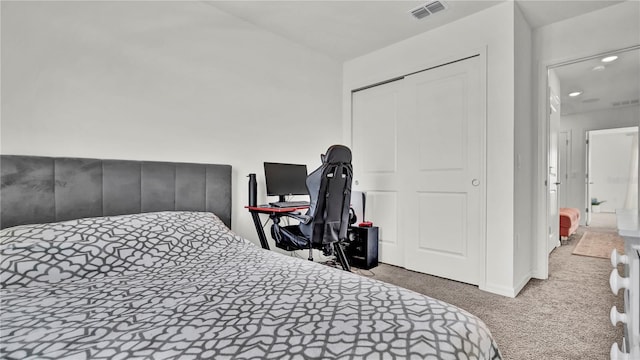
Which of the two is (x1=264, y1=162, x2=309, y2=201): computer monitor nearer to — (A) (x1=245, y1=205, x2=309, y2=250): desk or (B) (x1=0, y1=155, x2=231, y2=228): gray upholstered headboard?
(A) (x1=245, y1=205, x2=309, y2=250): desk

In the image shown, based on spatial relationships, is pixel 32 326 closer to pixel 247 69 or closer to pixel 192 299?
pixel 192 299

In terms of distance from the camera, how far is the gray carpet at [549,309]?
171 centimetres

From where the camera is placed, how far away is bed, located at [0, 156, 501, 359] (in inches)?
27.8

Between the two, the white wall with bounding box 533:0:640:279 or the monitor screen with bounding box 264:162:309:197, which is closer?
the white wall with bounding box 533:0:640:279

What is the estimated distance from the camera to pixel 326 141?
A: 362 cm

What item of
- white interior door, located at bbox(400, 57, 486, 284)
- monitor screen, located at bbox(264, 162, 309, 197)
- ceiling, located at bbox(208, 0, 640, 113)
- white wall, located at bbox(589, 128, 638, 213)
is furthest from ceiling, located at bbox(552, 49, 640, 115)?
monitor screen, located at bbox(264, 162, 309, 197)

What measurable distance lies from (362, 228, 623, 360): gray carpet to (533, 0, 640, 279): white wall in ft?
1.30

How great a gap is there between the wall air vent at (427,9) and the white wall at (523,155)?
62 cm

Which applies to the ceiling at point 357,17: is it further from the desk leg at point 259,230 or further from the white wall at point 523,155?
the desk leg at point 259,230

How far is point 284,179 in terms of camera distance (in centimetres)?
292

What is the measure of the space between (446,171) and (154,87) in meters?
2.61

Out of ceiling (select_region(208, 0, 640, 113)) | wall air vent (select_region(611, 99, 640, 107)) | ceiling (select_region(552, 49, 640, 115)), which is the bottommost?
wall air vent (select_region(611, 99, 640, 107))

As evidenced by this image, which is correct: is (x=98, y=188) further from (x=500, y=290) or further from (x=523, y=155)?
(x=523, y=155)

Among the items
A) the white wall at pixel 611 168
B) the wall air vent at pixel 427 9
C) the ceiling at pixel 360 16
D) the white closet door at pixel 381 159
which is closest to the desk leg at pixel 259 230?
the white closet door at pixel 381 159
